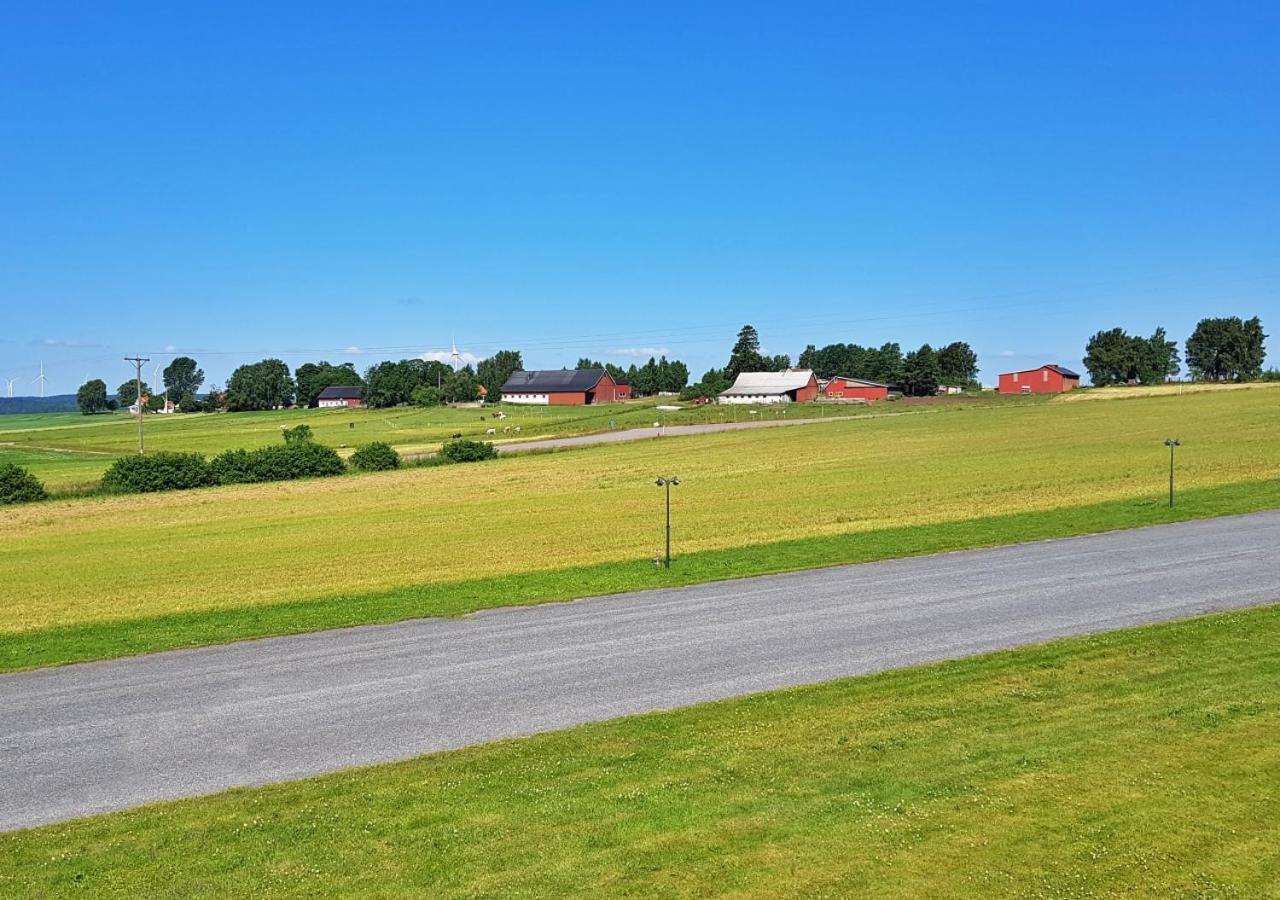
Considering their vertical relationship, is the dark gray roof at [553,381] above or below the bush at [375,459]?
above

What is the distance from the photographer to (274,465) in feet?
224

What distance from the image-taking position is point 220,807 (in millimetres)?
11945

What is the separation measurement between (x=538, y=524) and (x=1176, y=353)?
7335 inches

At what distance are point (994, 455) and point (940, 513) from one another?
1004 inches

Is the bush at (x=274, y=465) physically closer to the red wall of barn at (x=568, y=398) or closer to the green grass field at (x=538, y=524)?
the green grass field at (x=538, y=524)

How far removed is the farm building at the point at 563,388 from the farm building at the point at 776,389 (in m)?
23.2

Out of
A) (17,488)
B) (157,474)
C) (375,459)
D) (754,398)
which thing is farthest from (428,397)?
(17,488)

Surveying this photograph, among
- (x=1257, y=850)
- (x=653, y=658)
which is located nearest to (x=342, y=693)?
(x=653, y=658)

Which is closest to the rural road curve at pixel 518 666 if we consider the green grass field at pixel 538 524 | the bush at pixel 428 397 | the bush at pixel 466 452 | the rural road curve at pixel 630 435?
the green grass field at pixel 538 524

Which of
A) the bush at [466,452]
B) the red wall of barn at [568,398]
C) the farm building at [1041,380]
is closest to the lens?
the bush at [466,452]

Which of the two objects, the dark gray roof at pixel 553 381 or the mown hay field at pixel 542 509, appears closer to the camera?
the mown hay field at pixel 542 509

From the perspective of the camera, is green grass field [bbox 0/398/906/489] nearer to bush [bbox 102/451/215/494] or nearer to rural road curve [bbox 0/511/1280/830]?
bush [bbox 102/451/215/494]

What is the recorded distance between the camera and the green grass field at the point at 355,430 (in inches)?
3760

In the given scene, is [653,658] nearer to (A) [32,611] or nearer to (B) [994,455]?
(A) [32,611]
